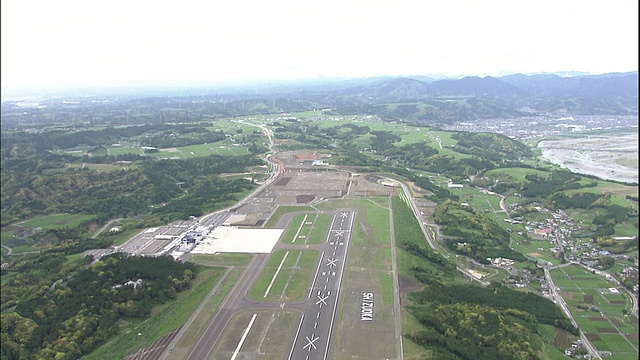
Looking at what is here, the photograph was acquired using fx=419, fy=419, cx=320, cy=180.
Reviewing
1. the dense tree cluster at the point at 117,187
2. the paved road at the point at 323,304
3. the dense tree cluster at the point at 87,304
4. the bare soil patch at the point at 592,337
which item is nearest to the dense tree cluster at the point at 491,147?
the dense tree cluster at the point at 117,187

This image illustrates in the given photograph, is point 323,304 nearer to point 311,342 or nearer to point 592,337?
point 311,342

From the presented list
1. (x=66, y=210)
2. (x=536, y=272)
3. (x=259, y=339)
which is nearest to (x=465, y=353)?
(x=259, y=339)

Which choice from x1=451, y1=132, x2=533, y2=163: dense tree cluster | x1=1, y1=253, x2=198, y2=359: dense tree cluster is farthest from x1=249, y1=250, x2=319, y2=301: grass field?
x1=451, y1=132, x2=533, y2=163: dense tree cluster

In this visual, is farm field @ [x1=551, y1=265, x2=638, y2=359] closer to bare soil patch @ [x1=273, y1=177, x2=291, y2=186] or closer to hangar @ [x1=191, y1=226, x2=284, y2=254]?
hangar @ [x1=191, y1=226, x2=284, y2=254]

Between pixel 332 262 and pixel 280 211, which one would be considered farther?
pixel 280 211

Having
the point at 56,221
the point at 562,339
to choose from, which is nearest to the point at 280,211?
the point at 56,221

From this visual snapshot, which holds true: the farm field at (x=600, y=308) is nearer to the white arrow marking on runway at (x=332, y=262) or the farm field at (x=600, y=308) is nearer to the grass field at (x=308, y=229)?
the white arrow marking on runway at (x=332, y=262)
